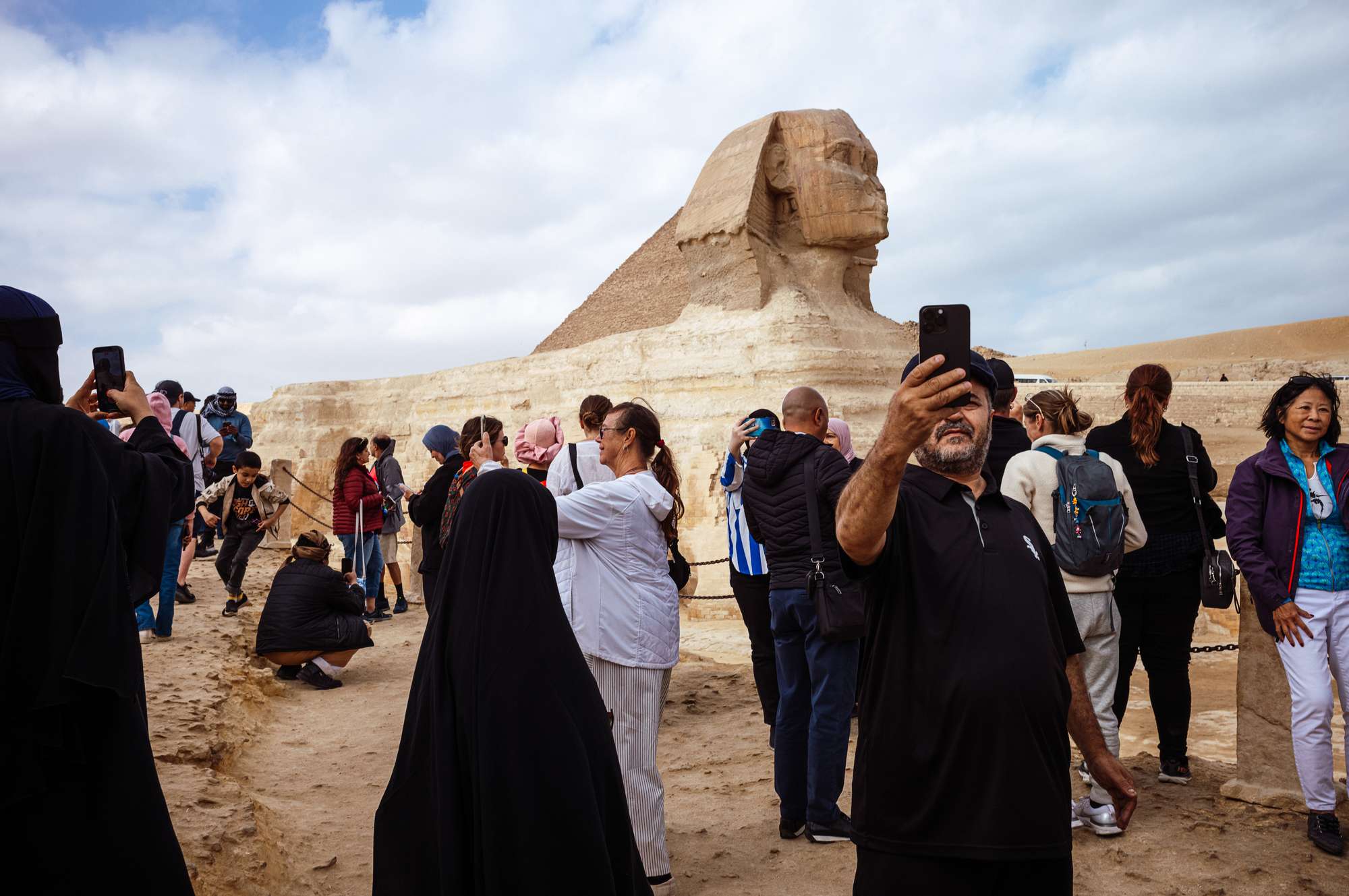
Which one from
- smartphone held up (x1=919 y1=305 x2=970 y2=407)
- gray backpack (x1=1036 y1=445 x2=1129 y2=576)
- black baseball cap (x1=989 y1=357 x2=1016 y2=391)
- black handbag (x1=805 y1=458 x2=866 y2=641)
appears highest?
black baseball cap (x1=989 y1=357 x2=1016 y2=391)

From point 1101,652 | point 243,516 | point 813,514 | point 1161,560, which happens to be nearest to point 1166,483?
point 1161,560

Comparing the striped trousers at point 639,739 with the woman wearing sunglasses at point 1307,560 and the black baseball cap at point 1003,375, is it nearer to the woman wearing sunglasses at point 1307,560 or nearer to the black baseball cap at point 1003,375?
the black baseball cap at point 1003,375

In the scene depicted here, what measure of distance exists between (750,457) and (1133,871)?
82.1 inches

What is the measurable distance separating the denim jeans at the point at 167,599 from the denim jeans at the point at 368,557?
204cm

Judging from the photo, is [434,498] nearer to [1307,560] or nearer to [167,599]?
[167,599]

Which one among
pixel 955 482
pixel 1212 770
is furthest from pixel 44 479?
pixel 1212 770

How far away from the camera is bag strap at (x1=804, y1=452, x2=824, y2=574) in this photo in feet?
11.9

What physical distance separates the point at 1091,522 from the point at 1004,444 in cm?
77

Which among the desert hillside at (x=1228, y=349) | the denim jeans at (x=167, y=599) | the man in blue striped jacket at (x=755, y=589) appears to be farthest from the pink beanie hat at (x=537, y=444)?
the desert hillside at (x=1228, y=349)

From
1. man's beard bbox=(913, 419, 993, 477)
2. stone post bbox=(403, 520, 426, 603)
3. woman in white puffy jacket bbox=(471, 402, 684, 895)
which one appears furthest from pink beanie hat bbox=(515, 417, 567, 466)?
stone post bbox=(403, 520, 426, 603)

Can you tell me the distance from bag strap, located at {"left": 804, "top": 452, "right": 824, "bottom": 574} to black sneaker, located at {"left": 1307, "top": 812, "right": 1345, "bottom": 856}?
2.07 metres

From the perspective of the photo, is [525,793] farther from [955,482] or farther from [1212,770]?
[1212,770]

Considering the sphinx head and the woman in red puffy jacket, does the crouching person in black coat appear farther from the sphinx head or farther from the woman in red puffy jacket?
the sphinx head

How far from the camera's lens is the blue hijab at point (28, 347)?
7.17 ft
